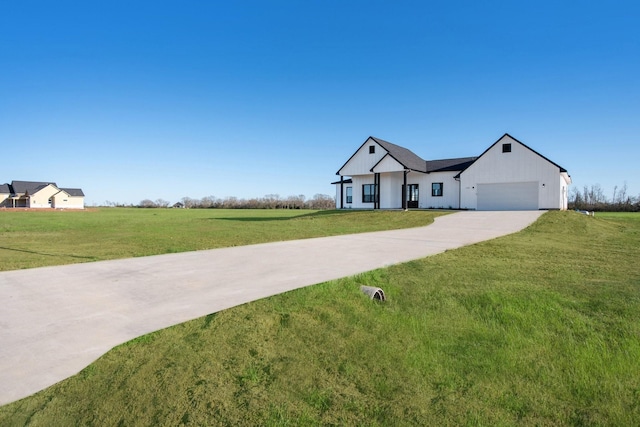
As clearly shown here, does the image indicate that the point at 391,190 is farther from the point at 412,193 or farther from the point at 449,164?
the point at 449,164

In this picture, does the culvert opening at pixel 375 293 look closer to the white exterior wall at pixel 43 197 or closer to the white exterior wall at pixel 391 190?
the white exterior wall at pixel 391 190

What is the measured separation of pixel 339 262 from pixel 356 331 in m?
3.93

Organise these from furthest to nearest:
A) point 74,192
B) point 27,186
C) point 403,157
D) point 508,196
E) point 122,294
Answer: point 74,192
point 27,186
point 403,157
point 508,196
point 122,294

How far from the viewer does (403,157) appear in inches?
1228

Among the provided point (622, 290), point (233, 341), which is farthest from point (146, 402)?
point (622, 290)

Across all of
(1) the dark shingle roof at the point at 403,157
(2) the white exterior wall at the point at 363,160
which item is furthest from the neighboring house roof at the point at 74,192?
(1) the dark shingle roof at the point at 403,157

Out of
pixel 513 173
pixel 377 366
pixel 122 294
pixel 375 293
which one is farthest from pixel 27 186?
pixel 377 366

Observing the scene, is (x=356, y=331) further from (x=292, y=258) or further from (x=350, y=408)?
(x=292, y=258)

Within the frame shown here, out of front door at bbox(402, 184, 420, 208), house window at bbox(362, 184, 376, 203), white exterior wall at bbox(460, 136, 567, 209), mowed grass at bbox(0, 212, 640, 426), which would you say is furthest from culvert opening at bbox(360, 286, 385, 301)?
front door at bbox(402, 184, 420, 208)

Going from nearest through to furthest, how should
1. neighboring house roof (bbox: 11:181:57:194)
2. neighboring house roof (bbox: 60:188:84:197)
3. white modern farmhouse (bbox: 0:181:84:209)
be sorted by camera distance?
white modern farmhouse (bbox: 0:181:84:209), neighboring house roof (bbox: 11:181:57:194), neighboring house roof (bbox: 60:188:84:197)

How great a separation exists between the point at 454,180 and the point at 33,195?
3049 inches

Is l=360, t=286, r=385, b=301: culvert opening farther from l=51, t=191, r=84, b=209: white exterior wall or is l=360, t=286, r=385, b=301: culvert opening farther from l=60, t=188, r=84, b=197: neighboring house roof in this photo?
l=60, t=188, r=84, b=197: neighboring house roof

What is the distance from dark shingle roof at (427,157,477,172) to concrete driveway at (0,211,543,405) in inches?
875

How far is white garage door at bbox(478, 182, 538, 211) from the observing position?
25.8m
